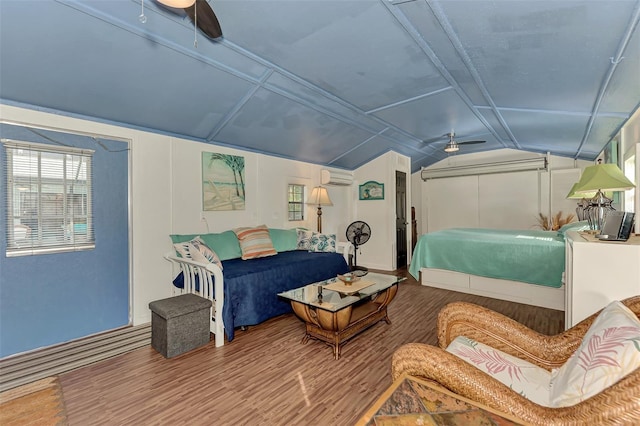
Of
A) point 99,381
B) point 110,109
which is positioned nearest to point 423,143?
point 110,109

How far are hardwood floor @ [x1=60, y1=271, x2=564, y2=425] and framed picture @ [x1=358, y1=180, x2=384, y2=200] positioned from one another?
316 cm

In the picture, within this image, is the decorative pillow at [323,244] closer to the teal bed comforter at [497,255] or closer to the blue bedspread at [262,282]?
the blue bedspread at [262,282]

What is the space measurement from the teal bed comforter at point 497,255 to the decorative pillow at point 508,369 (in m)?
2.45

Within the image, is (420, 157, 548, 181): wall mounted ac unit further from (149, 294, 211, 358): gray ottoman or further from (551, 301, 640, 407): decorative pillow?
(149, 294, 211, 358): gray ottoman

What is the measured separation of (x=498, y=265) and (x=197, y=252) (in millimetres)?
3621

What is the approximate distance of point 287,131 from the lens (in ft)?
12.9

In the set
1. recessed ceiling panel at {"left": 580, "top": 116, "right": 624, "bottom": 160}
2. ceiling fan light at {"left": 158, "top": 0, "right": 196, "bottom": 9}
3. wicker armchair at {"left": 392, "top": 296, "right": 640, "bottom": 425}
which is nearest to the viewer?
wicker armchair at {"left": 392, "top": 296, "right": 640, "bottom": 425}

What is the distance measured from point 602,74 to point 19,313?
5.15m

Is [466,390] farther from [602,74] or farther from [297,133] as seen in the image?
[297,133]

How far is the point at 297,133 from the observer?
4.05m

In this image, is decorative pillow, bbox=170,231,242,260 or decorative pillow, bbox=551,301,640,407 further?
decorative pillow, bbox=170,231,242,260

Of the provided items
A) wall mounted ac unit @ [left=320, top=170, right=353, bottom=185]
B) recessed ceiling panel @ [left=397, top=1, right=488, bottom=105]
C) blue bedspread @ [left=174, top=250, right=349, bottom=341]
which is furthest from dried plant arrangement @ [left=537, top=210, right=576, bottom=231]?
blue bedspread @ [left=174, top=250, right=349, bottom=341]

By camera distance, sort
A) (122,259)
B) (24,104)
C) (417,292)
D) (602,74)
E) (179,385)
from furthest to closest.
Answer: (417,292), (122,259), (24,104), (602,74), (179,385)

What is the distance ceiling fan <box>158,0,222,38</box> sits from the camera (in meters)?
1.38
